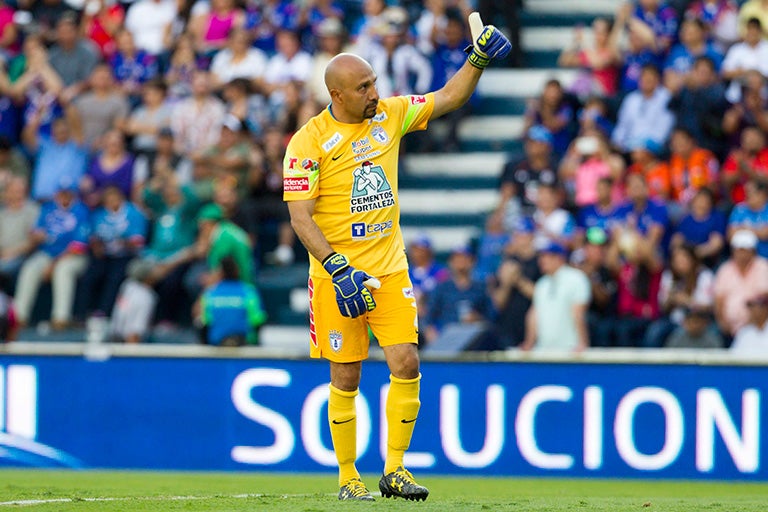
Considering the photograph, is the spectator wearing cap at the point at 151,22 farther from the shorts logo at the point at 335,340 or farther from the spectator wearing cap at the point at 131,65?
the shorts logo at the point at 335,340

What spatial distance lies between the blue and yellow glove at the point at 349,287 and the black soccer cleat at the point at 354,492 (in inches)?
45.0

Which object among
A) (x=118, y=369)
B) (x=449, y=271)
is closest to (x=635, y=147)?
(x=449, y=271)

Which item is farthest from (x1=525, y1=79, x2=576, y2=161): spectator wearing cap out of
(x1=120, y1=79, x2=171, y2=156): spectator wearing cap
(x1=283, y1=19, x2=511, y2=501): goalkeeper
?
(x1=283, y1=19, x2=511, y2=501): goalkeeper

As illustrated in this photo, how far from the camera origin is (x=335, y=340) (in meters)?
9.22

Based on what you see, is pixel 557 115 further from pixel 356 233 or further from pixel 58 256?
pixel 356 233

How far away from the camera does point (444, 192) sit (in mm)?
19172

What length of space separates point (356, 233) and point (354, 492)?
156cm

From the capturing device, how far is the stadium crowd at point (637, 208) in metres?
15.3

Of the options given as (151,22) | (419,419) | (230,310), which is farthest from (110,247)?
(419,419)

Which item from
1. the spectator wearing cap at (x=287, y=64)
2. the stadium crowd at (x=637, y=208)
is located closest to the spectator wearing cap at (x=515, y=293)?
the stadium crowd at (x=637, y=208)

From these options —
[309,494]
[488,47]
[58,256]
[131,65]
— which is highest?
[131,65]

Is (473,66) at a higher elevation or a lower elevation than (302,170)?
higher

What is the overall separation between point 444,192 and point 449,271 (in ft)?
8.31

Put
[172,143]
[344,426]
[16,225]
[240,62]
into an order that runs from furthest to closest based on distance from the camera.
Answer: [240,62] → [172,143] → [16,225] → [344,426]
